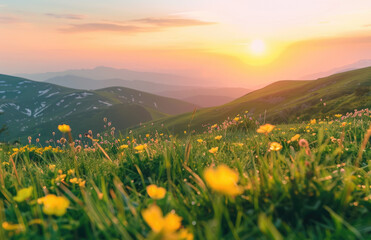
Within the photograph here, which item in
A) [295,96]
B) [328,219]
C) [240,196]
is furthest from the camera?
[295,96]

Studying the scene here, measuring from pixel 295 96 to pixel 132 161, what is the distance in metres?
105

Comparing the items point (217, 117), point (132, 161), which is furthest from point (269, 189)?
point (217, 117)

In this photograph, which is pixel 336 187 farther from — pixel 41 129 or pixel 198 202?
pixel 41 129

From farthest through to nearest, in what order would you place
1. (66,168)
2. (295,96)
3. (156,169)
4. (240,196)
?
(295,96)
(66,168)
(156,169)
(240,196)

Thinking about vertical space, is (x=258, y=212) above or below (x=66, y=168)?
above

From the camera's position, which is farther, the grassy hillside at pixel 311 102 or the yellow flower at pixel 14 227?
the grassy hillside at pixel 311 102

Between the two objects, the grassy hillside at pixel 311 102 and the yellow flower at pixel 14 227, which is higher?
the yellow flower at pixel 14 227

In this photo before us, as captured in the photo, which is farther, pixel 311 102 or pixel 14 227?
pixel 311 102

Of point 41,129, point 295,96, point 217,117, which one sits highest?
point 295,96

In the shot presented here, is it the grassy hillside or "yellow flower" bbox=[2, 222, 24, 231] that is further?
the grassy hillside

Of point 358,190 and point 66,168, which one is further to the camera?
point 66,168

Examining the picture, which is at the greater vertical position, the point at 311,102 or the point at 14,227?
the point at 14,227

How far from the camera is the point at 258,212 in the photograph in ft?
7.13

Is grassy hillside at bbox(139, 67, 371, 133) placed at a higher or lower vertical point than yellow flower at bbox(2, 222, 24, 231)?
lower
